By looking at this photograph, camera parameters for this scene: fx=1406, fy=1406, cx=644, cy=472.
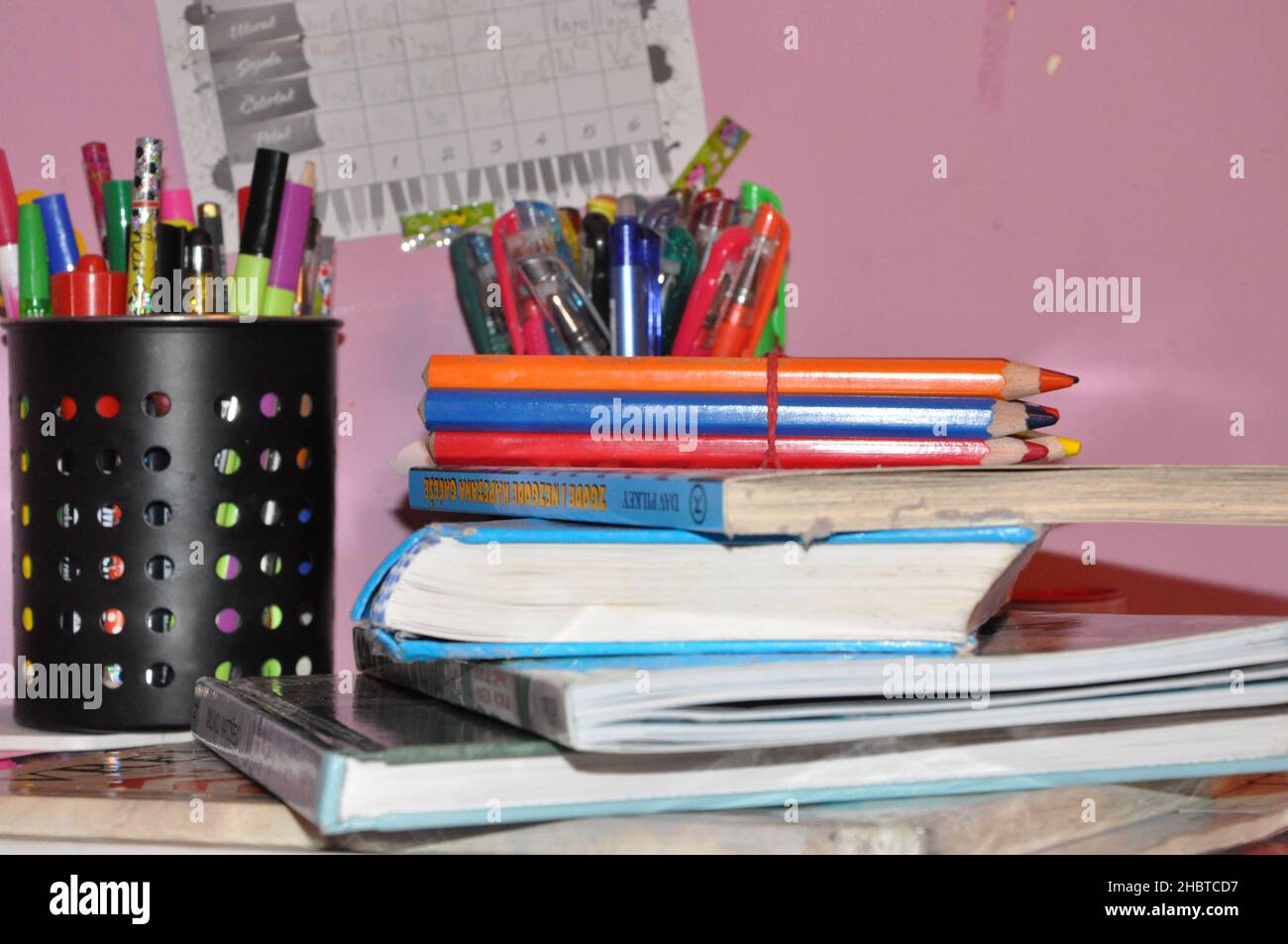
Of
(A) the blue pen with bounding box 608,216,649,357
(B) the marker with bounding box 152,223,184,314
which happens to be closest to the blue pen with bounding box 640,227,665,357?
(A) the blue pen with bounding box 608,216,649,357

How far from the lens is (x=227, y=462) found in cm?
69

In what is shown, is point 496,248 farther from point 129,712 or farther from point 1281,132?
point 1281,132

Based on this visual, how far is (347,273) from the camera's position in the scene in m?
0.86

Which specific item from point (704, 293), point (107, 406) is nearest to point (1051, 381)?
point (704, 293)

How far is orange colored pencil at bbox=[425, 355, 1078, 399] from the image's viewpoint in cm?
57

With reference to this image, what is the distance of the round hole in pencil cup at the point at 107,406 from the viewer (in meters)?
0.68

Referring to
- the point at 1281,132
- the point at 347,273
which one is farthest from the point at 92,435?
the point at 1281,132

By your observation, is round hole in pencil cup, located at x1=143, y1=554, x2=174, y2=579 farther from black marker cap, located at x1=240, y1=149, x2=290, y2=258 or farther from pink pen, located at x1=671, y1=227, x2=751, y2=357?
pink pen, located at x1=671, y1=227, x2=751, y2=357

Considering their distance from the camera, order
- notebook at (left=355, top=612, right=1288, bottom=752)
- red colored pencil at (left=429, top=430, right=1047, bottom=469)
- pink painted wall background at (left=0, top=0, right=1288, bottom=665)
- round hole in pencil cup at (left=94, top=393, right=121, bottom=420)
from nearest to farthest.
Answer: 1. notebook at (left=355, top=612, right=1288, bottom=752)
2. red colored pencil at (left=429, top=430, right=1047, bottom=469)
3. round hole in pencil cup at (left=94, top=393, right=121, bottom=420)
4. pink painted wall background at (left=0, top=0, right=1288, bottom=665)

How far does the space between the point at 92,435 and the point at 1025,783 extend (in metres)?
Result: 0.46

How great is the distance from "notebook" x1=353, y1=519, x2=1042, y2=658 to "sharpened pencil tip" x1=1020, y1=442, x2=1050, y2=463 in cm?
7

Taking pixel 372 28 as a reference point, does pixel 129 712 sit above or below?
below

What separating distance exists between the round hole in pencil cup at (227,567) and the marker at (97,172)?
208 mm

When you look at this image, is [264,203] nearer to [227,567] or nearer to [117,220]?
[117,220]
